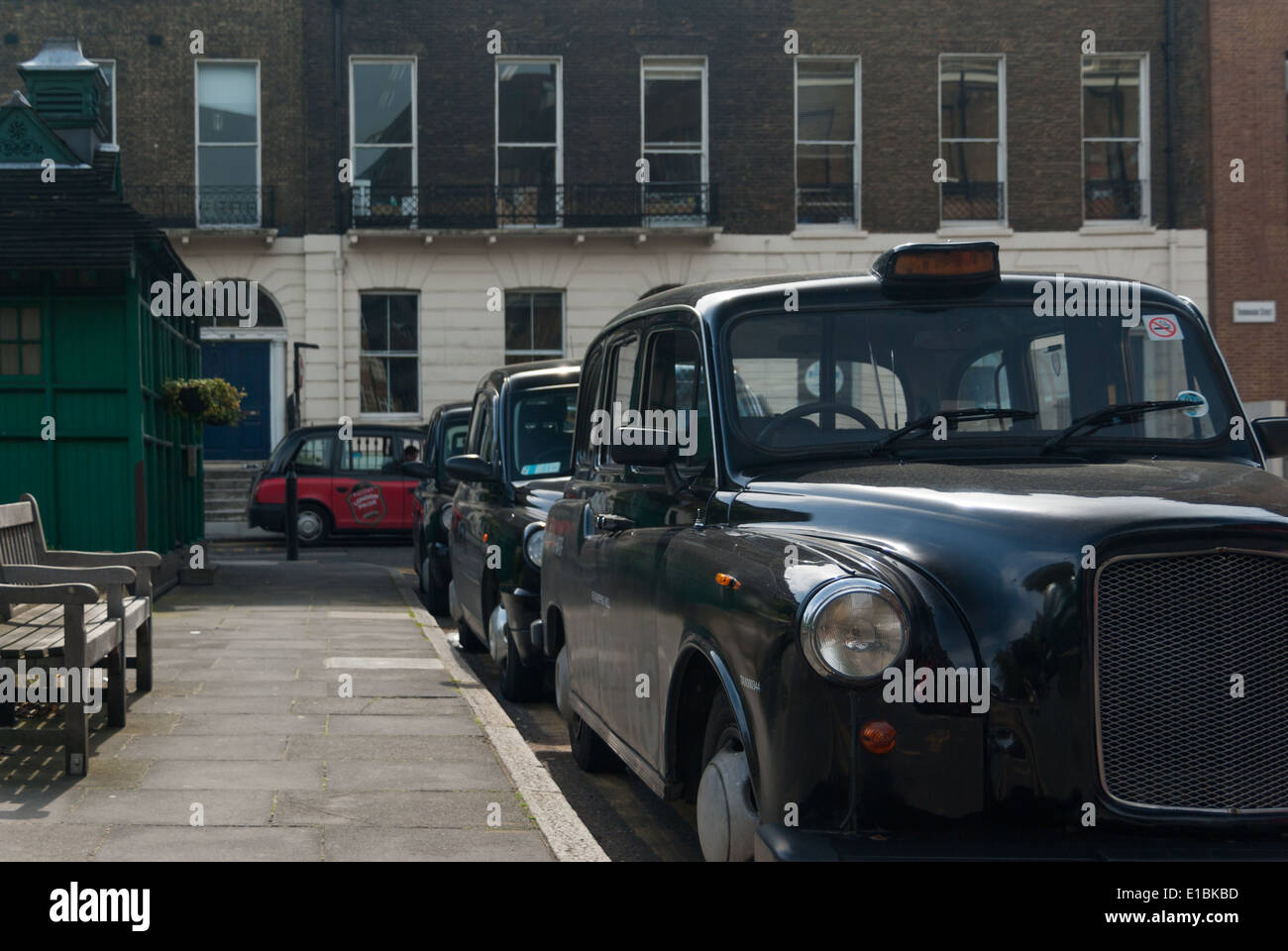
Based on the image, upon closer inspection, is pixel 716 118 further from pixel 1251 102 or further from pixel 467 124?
pixel 1251 102

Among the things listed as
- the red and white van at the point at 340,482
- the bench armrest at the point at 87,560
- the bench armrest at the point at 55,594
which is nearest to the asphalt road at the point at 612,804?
the bench armrest at the point at 55,594

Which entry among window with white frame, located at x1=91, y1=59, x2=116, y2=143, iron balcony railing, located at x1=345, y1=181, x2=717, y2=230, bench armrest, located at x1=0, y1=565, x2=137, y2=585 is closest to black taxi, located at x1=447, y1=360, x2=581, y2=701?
bench armrest, located at x1=0, y1=565, x2=137, y2=585

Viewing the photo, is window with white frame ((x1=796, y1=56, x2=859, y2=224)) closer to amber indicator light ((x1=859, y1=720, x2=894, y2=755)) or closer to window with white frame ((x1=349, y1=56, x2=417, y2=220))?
window with white frame ((x1=349, y1=56, x2=417, y2=220))

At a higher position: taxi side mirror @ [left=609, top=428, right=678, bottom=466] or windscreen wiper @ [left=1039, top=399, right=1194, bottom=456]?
windscreen wiper @ [left=1039, top=399, right=1194, bottom=456]

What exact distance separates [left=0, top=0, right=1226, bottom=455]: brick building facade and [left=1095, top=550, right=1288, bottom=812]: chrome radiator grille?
84.1ft

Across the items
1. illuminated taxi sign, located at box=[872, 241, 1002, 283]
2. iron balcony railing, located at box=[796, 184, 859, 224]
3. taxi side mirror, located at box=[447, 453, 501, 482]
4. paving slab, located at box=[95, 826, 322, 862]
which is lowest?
paving slab, located at box=[95, 826, 322, 862]

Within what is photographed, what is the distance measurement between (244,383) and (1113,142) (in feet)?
57.1

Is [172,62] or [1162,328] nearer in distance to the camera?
[1162,328]

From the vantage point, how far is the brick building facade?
29.0m

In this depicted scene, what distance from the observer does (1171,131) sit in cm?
2972

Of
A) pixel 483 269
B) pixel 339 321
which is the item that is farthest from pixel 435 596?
pixel 483 269

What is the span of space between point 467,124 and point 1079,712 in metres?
27.1

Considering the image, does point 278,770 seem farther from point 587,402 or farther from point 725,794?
point 725,794

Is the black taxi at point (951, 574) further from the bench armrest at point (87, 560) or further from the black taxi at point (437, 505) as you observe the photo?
the black taxi at point (437, 505)
